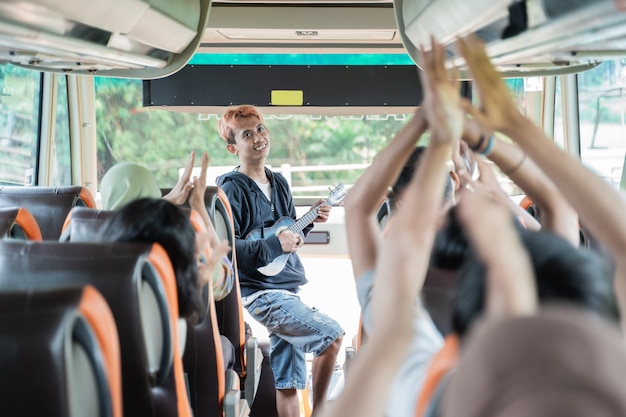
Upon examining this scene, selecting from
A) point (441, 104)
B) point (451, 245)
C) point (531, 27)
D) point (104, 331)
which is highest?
point (531, 27)

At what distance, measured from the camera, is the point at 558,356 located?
42 centimetres

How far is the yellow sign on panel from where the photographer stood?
15.6 ft

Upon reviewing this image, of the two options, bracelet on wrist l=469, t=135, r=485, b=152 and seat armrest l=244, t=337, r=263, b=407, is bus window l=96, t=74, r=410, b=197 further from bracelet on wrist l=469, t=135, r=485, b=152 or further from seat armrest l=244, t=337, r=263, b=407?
bracelet on wrist l=469, t=135, r=485, b=152

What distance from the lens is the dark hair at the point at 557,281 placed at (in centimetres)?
53

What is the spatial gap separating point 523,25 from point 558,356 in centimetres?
153

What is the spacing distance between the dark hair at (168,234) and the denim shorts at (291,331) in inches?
61.0

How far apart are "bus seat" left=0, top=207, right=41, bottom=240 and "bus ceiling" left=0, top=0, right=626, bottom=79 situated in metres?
0.55

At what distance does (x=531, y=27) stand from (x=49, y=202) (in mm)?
2384

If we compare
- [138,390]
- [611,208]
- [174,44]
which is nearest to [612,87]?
[174,44]

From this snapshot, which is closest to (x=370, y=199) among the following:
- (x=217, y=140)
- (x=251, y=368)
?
(x=251, y=368)

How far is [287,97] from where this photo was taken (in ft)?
15.6

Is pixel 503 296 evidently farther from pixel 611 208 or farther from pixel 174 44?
pixel 174 44

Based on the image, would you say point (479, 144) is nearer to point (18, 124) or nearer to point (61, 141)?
point (18, 124)

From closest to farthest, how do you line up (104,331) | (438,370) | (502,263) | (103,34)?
(502,263) → (438,370) → (104,331) → (103,34)
